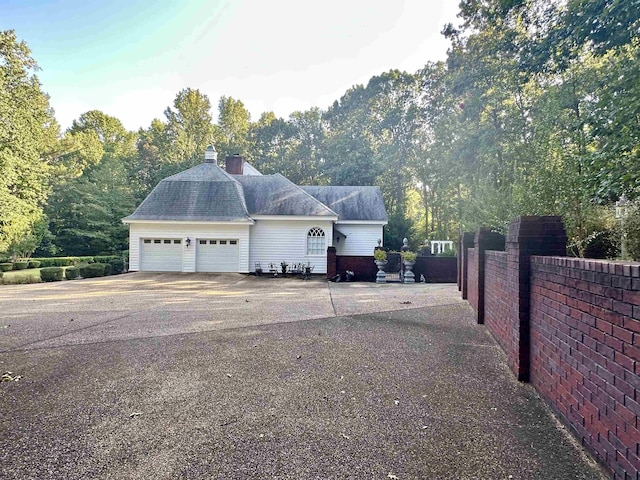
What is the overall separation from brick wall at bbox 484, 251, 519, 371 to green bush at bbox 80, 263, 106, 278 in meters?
16.2

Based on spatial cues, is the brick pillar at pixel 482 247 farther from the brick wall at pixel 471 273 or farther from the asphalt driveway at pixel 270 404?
the brick wall at pixel 471 273

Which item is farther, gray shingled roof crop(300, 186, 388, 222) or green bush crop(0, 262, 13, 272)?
green bush crop(0, 262, 13, 272)

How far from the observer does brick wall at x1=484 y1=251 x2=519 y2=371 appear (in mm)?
4121

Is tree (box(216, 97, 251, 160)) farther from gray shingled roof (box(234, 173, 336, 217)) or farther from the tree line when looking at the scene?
gray shingled roof (box(234, 173, 336, 217))

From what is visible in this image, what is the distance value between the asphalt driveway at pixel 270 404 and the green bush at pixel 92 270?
10214mm

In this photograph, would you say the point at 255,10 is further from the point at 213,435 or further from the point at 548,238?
the point at 213,435

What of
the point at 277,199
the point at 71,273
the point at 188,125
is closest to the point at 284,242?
the point at 277,199

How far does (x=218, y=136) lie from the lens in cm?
3800

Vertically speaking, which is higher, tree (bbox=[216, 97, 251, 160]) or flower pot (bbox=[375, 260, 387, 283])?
tree (bbox=[216, 97, 251, 160])

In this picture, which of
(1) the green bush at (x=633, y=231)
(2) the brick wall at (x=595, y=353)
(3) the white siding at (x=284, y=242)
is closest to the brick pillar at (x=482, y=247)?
(1) the green bush at (x=633, y=231)

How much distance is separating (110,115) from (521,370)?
1802 inches

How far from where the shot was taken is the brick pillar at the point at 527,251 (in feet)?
12.0

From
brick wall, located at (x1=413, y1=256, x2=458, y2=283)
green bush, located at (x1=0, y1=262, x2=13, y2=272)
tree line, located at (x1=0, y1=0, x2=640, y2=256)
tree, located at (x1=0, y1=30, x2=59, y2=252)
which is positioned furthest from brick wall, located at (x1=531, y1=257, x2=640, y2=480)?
green bush, located at (x1=0, y1=262, x2=13, y2=272)

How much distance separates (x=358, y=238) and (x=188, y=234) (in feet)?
28.5
